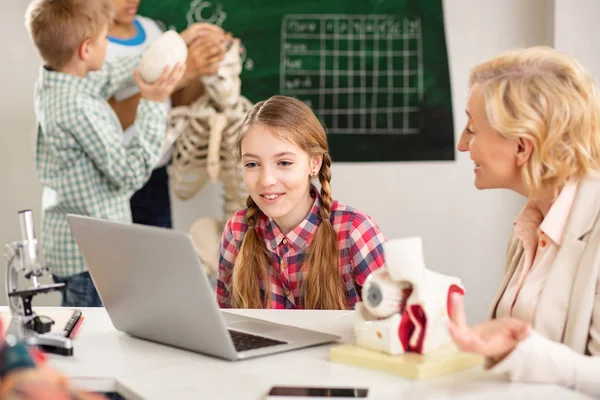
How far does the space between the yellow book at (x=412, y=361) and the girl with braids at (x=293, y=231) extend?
64 centimetres

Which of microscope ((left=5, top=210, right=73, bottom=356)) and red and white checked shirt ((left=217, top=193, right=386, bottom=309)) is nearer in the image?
microscope ((left=5, top=210, right=73, bottom=356))

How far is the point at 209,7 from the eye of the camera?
13.6 feet

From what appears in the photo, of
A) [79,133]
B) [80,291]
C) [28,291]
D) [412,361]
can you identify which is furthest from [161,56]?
[412,361]

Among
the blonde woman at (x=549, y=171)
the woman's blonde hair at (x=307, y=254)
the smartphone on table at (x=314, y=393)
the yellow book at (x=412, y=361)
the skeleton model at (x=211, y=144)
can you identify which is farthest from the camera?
the skeleton model at (x=211, y=144)

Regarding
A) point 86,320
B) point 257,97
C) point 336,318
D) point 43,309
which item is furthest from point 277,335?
point 257,97

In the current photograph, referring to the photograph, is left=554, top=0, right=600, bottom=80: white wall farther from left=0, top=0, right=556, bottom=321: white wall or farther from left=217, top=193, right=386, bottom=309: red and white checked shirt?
left=217, top=193, right=386, bottom=309: red and white checked shirt

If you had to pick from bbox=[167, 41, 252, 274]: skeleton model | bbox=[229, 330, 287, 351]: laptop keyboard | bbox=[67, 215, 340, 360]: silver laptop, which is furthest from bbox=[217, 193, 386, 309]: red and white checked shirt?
bbox=[167, 41, 252, 274]: skeleton model

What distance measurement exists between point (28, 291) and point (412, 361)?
0.78 meters

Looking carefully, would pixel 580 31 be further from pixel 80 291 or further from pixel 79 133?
pixel 80 291

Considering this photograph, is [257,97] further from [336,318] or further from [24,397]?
[24,397]

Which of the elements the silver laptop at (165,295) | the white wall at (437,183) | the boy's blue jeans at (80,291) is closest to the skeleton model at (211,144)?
the white wall at (437,183)

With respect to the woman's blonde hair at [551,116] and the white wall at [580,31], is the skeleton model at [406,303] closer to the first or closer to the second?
the woman's blonde hair at [551,116]

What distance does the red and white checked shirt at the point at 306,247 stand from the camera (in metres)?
2.30

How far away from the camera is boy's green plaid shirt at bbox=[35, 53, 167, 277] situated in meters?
3.19
